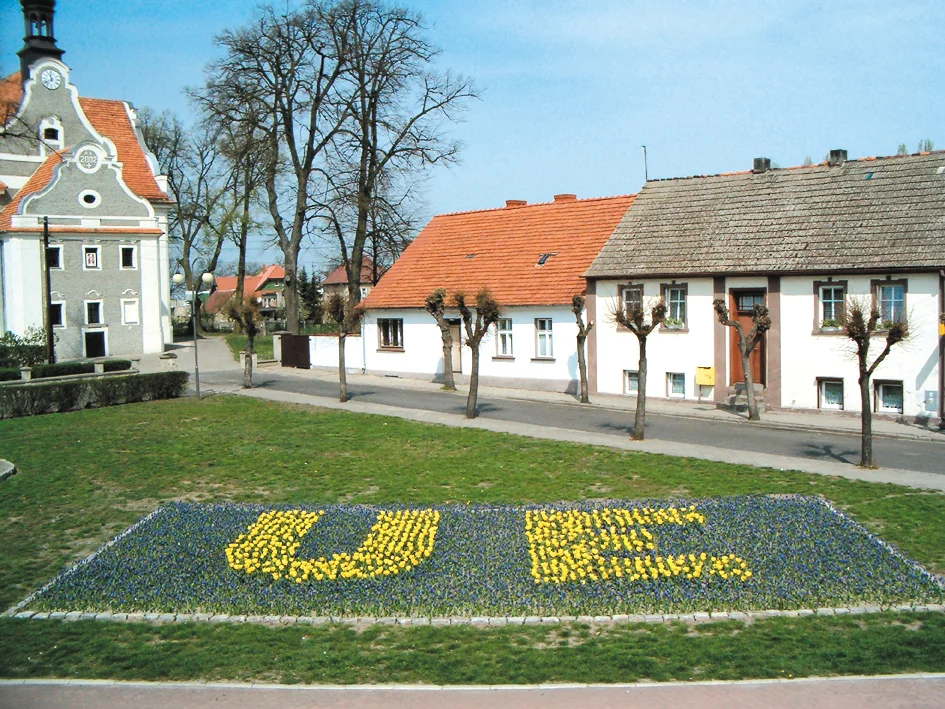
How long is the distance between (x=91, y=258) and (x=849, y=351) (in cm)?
4052

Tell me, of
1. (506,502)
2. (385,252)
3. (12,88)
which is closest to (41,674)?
(506,502)

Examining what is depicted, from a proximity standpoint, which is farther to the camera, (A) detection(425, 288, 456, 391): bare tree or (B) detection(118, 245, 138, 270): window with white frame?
(B) detection(118, 245, 138, 270): window with white frame

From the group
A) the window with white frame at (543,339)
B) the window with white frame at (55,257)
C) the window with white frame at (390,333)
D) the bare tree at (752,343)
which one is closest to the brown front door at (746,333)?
the bare tree at (752,343)

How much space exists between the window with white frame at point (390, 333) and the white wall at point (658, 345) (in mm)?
10514

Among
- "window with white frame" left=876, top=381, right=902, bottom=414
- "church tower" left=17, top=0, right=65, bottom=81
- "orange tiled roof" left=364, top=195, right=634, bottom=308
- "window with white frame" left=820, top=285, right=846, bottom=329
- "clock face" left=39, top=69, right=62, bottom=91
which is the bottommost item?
"window with white frame" left=876, top=381, right=902, bottom=414

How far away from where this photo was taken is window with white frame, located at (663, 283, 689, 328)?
99.6 feet

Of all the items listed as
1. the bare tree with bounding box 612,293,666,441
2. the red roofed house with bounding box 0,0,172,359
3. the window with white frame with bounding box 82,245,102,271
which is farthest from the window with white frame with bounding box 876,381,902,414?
the window with white frame with bounding box 82,245,102,271

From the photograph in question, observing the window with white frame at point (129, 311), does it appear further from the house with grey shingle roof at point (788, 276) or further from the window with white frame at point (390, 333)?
the house with grey shingle roof at point (788, 276)

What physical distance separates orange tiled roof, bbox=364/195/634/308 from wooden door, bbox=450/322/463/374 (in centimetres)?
161

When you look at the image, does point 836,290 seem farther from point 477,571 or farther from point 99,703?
point 99,703

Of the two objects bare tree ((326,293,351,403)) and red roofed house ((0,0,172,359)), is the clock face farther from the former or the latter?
bare tree ((326,293,351,403))

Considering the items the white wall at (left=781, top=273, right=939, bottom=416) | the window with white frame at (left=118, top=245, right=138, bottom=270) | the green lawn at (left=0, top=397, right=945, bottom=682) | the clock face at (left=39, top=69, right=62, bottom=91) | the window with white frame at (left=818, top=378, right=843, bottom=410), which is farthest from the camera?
the clock face at (left=39, top=69, right=62, bottom=91)

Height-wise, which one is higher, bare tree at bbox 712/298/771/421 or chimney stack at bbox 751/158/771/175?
chimney stack at bbox 751/158/771/175

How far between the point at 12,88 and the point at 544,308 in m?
35.6
